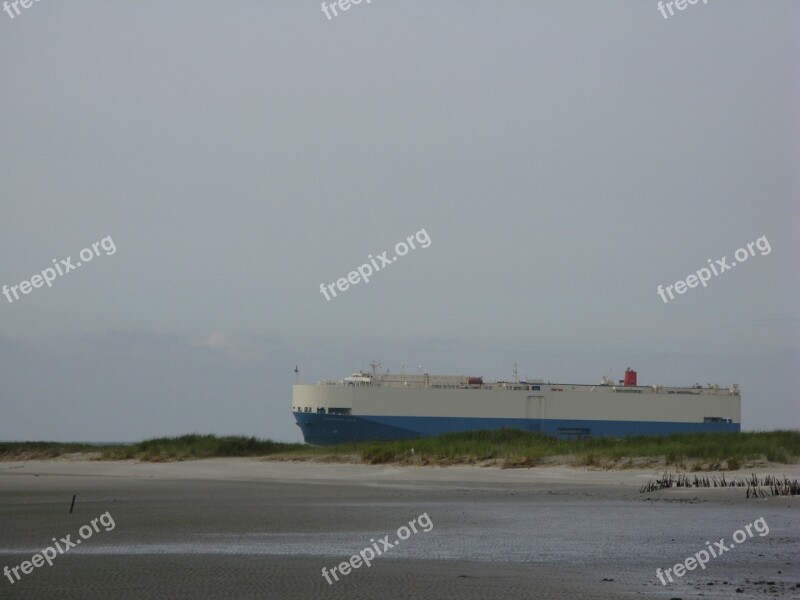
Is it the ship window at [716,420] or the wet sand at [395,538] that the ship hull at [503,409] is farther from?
the wet sand at [395,538]

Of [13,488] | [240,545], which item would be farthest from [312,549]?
[13,488]

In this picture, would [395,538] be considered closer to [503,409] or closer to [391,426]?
[391,426]

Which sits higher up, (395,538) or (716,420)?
(395,538)

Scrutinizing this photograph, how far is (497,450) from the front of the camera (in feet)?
100

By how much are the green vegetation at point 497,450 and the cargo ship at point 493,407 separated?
982 inches

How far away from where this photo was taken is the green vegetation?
1066 inches

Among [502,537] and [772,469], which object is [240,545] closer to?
[502,537]

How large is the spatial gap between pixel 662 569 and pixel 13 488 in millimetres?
15995

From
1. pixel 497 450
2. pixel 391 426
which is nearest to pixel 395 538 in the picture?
pixel 497 450

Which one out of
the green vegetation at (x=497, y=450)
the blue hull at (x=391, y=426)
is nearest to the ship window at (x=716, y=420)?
the blue hull at (x=391, y=426)

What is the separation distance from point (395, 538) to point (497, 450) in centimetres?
1733

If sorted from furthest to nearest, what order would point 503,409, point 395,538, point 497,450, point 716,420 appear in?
1. point 716,420
2. point 503,409
3. point 497,450
4. point 395,538

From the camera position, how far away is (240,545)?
12.7m

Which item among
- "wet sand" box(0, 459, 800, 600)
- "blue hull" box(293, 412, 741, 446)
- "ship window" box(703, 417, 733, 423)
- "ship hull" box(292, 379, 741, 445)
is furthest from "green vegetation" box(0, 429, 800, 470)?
"ship window" box(703, 417, 733, 423)
